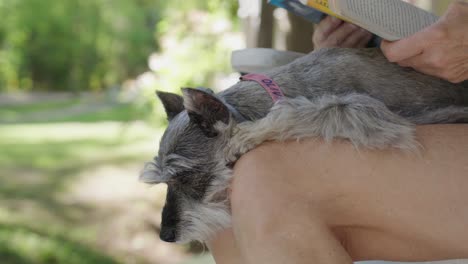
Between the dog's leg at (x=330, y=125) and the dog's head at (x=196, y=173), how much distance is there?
5cm

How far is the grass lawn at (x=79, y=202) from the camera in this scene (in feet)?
15.6

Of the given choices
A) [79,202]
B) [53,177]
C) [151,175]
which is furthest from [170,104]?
[53,177]

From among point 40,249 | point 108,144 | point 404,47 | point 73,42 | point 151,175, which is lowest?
point 73,42

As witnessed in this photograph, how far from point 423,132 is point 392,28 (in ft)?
0.86

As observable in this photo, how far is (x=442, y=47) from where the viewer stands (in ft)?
4.59

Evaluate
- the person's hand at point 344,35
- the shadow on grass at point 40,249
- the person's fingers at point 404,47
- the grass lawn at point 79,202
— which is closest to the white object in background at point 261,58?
the person's hand at point 344,35

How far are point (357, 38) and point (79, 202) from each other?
486cm

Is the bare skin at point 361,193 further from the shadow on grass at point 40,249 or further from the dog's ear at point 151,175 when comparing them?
the shadow on grass at point 40,249

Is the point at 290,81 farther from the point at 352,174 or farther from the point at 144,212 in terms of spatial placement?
the point at 144,212

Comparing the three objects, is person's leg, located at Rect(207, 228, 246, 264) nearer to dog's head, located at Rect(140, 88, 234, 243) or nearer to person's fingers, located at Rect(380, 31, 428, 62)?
dog's head, located at Rect(140, 88, 234, 243)

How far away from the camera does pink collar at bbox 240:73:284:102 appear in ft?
4.86

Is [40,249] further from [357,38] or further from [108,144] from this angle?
[108,144]

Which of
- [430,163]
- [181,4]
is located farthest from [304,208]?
[181,4]

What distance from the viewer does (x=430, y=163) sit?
127 cm
